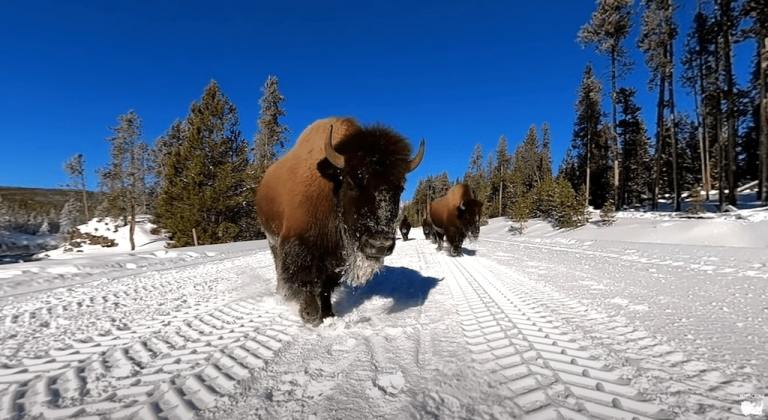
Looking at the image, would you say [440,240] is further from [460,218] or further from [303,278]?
[303,278]

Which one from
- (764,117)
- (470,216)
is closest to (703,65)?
(764,117)

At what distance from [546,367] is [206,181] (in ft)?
73.4

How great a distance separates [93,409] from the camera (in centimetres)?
192

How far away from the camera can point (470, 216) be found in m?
13.2

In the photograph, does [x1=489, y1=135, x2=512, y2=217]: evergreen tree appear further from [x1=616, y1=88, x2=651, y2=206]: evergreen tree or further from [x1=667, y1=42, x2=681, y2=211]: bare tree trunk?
[x1=667, y1=42, x2=681, y2=211]: bare tree trunk

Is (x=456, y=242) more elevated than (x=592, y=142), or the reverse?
Answer: (x=592, y=142)

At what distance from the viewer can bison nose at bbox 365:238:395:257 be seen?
3.32 metres

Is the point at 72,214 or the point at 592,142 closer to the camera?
the point at 592,142

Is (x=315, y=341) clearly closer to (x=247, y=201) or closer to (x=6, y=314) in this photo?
(x=6, y=314)

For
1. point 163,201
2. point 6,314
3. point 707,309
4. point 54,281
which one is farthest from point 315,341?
point 163,201

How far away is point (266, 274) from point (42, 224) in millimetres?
93862

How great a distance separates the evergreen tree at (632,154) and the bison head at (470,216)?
20126 millimetres

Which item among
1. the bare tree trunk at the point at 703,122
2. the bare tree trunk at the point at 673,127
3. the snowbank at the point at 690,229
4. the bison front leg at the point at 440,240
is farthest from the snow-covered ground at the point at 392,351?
the bare tree trunk at the point at 703,122

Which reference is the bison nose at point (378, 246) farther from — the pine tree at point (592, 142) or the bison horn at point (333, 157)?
the pine tree at point (592, 142)
